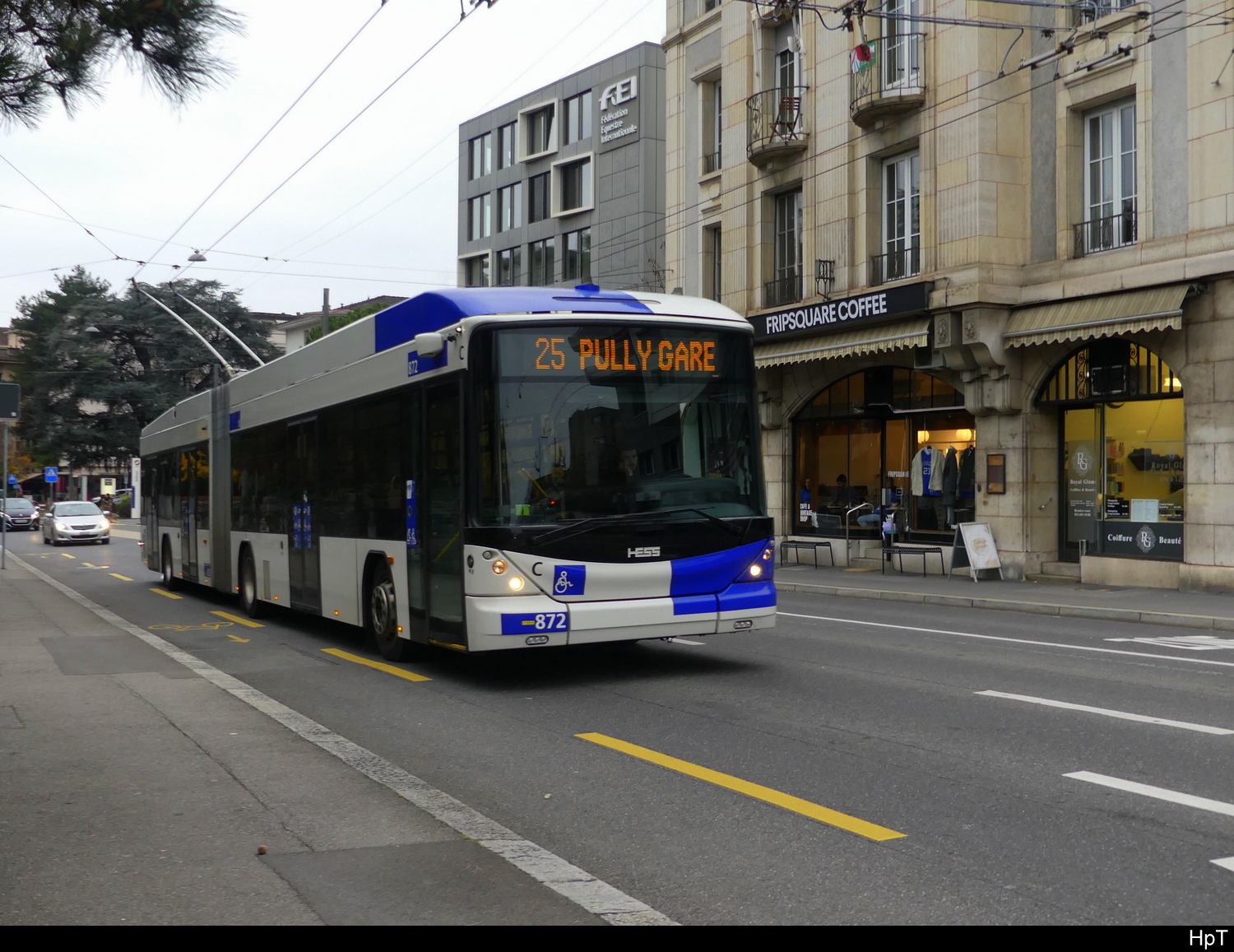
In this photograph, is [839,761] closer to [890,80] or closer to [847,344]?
[847,344]

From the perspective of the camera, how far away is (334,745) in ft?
24.5

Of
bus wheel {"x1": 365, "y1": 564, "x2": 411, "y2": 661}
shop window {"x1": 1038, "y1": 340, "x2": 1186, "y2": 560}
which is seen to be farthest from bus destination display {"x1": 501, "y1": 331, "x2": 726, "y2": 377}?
shop window {"x1": 1038, "y1": 340, "x2": 1186, "y2": 560}

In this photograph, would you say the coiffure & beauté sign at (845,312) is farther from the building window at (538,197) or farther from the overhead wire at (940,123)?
the building window at (538,197)

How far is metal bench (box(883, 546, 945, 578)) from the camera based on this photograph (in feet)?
76.2

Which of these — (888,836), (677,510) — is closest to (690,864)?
(888,836)

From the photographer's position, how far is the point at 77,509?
4350cm

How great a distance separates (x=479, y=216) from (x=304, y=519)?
151ft

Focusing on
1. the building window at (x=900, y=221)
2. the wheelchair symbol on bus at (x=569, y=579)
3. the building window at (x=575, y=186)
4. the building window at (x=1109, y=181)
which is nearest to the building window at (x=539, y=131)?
the building window at (x=575, y=186)

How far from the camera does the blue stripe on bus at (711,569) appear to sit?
9680mm

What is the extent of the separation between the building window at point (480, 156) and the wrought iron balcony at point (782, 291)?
103 ft

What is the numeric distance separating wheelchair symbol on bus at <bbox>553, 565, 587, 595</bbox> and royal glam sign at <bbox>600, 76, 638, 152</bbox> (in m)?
39.7

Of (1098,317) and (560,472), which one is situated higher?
(1098,317)

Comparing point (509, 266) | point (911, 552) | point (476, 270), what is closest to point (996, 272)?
point (911, 552)

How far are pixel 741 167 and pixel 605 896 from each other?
85.8ft
